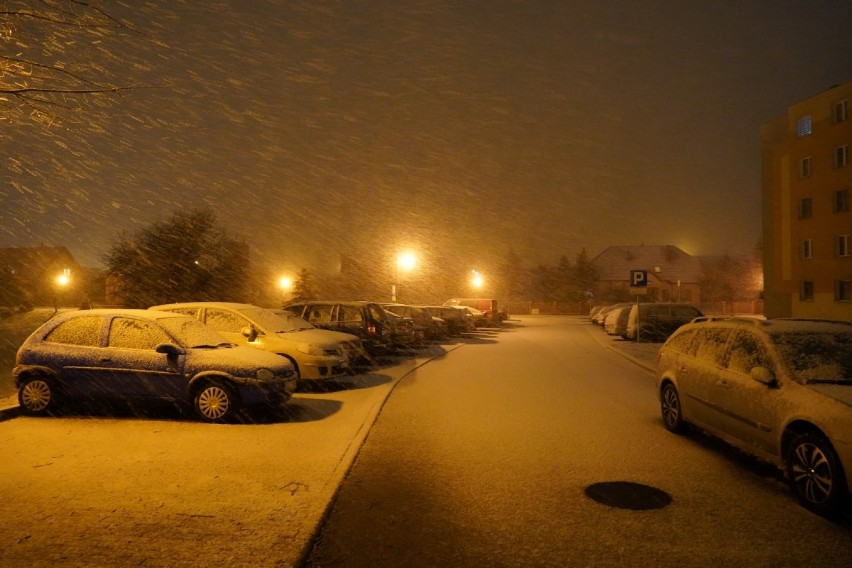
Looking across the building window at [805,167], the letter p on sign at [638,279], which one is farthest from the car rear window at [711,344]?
the building window at [805,167]

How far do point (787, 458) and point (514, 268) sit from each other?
10122 centimetres

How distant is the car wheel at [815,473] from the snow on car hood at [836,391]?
35cm

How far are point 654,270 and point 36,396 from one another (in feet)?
300

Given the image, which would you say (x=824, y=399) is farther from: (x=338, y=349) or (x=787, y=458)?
(x=338, y=349)

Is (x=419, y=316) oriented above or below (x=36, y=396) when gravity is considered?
above

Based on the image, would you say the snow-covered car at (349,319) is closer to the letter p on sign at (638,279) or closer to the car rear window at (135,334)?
the car rear window at (135,334)

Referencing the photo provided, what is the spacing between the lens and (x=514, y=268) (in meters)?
106

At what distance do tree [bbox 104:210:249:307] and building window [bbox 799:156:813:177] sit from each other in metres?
31.0

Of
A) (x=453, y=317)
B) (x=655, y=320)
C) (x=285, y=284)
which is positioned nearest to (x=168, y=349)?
(x=655, y=320)

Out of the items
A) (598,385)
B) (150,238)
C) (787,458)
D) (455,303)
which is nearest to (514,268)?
(455,303)

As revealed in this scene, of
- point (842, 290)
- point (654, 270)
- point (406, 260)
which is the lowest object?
point (842, 290)

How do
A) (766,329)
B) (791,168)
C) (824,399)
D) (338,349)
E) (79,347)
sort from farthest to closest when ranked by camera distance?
(791,168)
(338,349)
(79,347)
(766,329)
(824,399)

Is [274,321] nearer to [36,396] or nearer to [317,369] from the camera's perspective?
[317,369]

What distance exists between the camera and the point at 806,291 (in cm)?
3553
